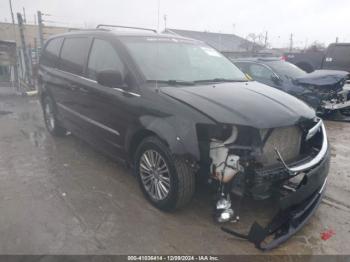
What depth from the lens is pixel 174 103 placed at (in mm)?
3033

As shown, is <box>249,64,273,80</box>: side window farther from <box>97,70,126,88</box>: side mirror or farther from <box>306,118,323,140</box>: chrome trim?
<box>97,70,126,88</box>: side mirror

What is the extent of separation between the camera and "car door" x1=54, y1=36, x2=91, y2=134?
4.48m

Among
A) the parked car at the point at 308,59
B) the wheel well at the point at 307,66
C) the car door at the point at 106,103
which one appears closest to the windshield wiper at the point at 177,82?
the car door at the point at 106,103

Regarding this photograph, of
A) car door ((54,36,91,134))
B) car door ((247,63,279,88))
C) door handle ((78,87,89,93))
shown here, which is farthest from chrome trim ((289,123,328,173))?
car door ((247,63,279,88))

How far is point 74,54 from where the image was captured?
473 centimetres

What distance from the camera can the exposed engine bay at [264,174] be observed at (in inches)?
106

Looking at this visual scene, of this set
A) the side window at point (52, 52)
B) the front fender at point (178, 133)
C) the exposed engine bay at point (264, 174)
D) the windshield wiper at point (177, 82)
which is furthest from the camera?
the side window at point (52, 52)

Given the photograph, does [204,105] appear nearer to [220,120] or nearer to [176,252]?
[220,120]

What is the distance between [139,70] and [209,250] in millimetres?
2059

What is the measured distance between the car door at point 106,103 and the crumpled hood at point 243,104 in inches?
24.0

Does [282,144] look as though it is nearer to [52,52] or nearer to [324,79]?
[52,52]

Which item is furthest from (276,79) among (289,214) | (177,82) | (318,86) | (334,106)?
(289,214)

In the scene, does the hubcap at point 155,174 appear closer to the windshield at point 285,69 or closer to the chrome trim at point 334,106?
the chrome trim at point 334,106

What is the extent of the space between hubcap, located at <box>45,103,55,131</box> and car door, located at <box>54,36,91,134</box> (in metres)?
0.64
